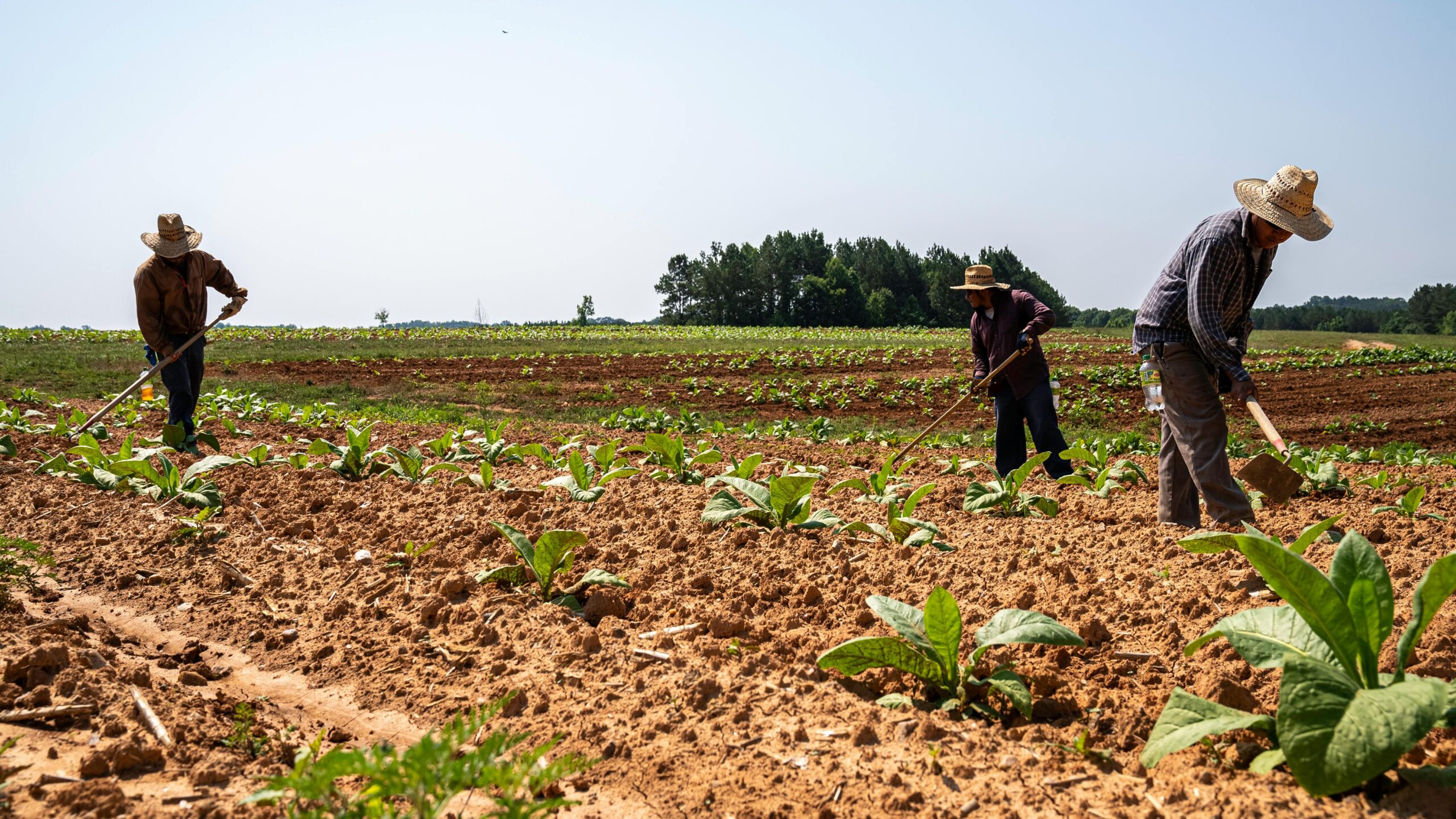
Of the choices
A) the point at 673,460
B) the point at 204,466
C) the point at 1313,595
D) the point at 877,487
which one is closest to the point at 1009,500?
the point at 877,487

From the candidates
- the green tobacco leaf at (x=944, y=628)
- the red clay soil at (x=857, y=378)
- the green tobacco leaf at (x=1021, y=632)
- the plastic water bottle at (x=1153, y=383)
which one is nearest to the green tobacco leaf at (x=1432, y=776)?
the green tobacco leaf at (x=1021, y=632)

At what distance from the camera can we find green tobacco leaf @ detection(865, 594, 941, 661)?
249cm

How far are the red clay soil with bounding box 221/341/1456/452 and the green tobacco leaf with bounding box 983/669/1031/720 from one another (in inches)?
427

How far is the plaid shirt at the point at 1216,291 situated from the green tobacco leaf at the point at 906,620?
2367mm

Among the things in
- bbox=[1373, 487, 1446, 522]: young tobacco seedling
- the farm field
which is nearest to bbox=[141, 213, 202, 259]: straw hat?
the farm field

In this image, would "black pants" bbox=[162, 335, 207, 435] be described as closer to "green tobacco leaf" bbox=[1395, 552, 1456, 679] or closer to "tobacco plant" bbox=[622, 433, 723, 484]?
"tobacco plant" bbox=[622, 433, 723, 484]

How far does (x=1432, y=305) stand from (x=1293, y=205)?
9613 centimetres

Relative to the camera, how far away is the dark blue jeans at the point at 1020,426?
6320mm

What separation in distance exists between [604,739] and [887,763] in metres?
0.74

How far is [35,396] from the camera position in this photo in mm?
11250

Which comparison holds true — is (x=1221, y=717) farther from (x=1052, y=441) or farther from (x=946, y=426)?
(x=946, y=426)

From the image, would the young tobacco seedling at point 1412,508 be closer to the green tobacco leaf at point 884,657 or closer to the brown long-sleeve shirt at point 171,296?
the green tobacco leaf at point 884,657

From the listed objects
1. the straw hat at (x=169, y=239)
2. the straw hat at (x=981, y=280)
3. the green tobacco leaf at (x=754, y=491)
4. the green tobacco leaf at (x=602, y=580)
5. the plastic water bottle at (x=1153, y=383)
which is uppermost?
the straw hat at (x=169, y=239)

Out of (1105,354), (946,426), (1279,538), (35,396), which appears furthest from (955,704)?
(1105,354)
